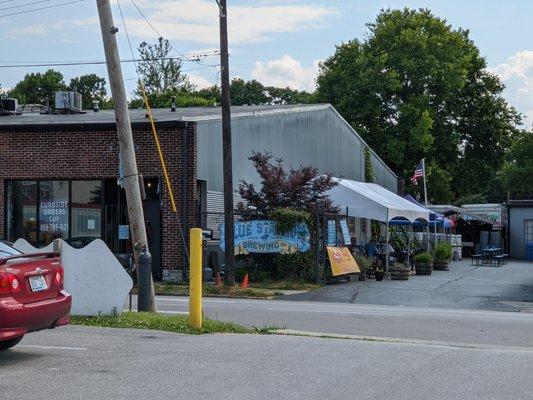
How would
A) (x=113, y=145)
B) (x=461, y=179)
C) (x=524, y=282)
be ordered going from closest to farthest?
(x=113, y=145), (x=524, y=282), (x=461, y=179)

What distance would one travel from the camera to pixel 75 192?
2589 cm

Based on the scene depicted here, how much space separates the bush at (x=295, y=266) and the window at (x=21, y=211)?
26.9ft

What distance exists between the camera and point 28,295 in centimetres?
907

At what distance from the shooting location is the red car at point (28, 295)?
8750 mm

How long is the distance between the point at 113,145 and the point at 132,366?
17.2 meters

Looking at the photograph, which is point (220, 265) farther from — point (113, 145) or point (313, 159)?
point (313, 159)

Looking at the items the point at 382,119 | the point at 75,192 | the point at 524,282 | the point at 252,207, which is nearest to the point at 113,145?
the point at 75,192

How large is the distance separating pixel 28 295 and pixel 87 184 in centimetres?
1709

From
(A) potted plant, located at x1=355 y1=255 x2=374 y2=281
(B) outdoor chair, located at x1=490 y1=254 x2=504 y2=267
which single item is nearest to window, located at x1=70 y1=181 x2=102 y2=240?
(A) potted plant, located at x1=355 y1=255 x2=374 y2=281

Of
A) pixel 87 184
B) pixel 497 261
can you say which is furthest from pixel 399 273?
pixel 497 261

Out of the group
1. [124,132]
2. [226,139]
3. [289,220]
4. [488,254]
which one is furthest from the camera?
[488,254]

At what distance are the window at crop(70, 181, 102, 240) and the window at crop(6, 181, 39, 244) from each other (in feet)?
4.91

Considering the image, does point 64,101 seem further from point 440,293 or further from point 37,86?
point 37,86

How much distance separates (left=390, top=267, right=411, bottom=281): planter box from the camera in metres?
26.9
